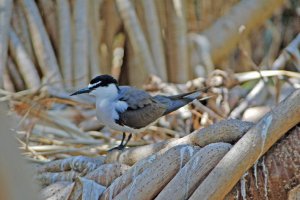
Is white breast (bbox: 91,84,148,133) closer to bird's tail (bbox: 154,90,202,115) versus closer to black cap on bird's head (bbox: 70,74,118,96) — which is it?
black cap on bird's head (bbox: 70,74,118,96)

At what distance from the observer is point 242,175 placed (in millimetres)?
1602

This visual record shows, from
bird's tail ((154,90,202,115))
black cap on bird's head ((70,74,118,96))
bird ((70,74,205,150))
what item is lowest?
bird's tail ((154,90,202,115))

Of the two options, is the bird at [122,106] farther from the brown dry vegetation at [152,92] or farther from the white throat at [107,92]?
the brown dry vegetation at [152,92]

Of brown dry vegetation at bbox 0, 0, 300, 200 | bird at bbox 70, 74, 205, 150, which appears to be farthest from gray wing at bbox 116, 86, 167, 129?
brown dry vegetation at bbox 0, 0, 300, 200

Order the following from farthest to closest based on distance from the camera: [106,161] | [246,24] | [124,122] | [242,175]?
[246,24]
[124,122]
[106,161]
[242,175]

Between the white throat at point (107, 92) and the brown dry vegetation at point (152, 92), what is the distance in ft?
0.89

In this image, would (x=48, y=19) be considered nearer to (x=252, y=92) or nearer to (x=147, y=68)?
(x=147, y=68)

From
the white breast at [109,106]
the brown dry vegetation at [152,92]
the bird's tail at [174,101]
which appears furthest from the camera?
the bird's tail at [174,101]

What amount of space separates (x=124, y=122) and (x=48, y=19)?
1.60 meters

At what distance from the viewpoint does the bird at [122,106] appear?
280cm

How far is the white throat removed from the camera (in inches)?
112

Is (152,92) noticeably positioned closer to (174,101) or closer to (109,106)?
(174,101)

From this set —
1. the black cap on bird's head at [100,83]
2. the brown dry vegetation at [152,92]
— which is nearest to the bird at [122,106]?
the black cap on bird's head at [100,83]

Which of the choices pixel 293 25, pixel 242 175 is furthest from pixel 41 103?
pixel 293 25
